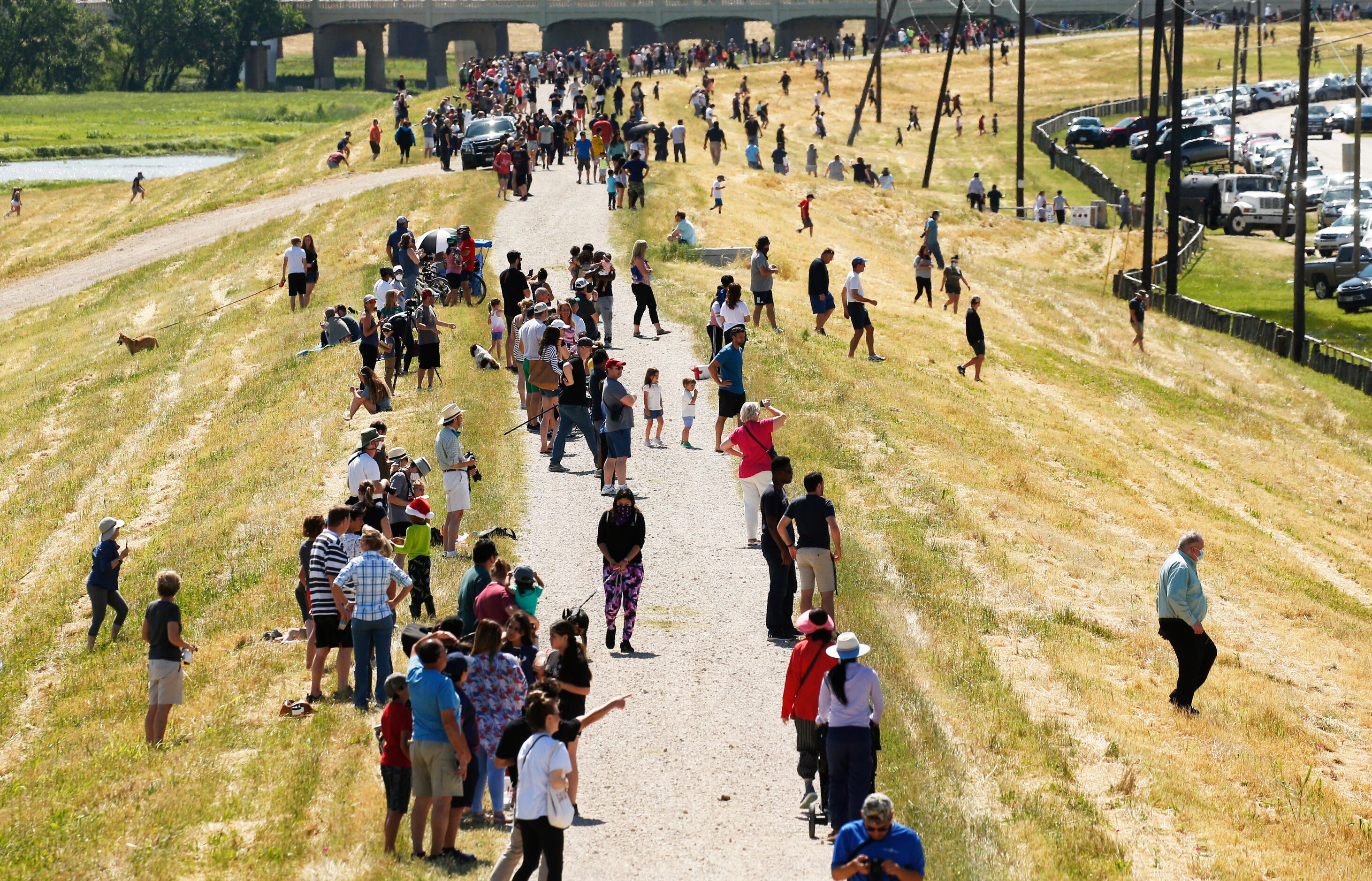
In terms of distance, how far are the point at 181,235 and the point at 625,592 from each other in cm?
4493

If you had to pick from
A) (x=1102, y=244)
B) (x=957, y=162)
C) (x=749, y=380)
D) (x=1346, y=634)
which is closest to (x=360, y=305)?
(x=749, y=380)

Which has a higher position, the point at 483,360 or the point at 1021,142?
the point at 1021,142

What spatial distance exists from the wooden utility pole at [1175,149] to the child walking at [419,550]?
36139 mm

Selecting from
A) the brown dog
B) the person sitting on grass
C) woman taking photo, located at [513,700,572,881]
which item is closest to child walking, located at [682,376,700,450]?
the person sitting on grass

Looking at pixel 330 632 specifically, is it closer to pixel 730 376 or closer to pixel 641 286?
pixel 730 376

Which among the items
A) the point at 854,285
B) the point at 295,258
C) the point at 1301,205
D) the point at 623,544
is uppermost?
the point at 1301,205

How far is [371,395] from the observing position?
78.9 ft

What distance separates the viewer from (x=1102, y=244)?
185ft

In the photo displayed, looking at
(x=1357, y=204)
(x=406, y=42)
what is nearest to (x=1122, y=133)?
(x=1357, y=204)

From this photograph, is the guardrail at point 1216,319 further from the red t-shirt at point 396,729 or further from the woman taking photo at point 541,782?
the woman taking photo at point 541,782

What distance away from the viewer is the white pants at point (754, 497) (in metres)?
16.5

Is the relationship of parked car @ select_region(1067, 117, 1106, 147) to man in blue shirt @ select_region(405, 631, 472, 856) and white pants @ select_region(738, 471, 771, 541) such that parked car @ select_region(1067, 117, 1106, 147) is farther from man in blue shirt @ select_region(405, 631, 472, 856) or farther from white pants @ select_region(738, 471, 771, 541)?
man in blue shirt @ select_region(405, 631, 472, 856)

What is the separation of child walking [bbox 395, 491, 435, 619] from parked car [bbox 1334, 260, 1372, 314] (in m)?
37.9

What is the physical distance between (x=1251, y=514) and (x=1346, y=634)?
21.8ft
